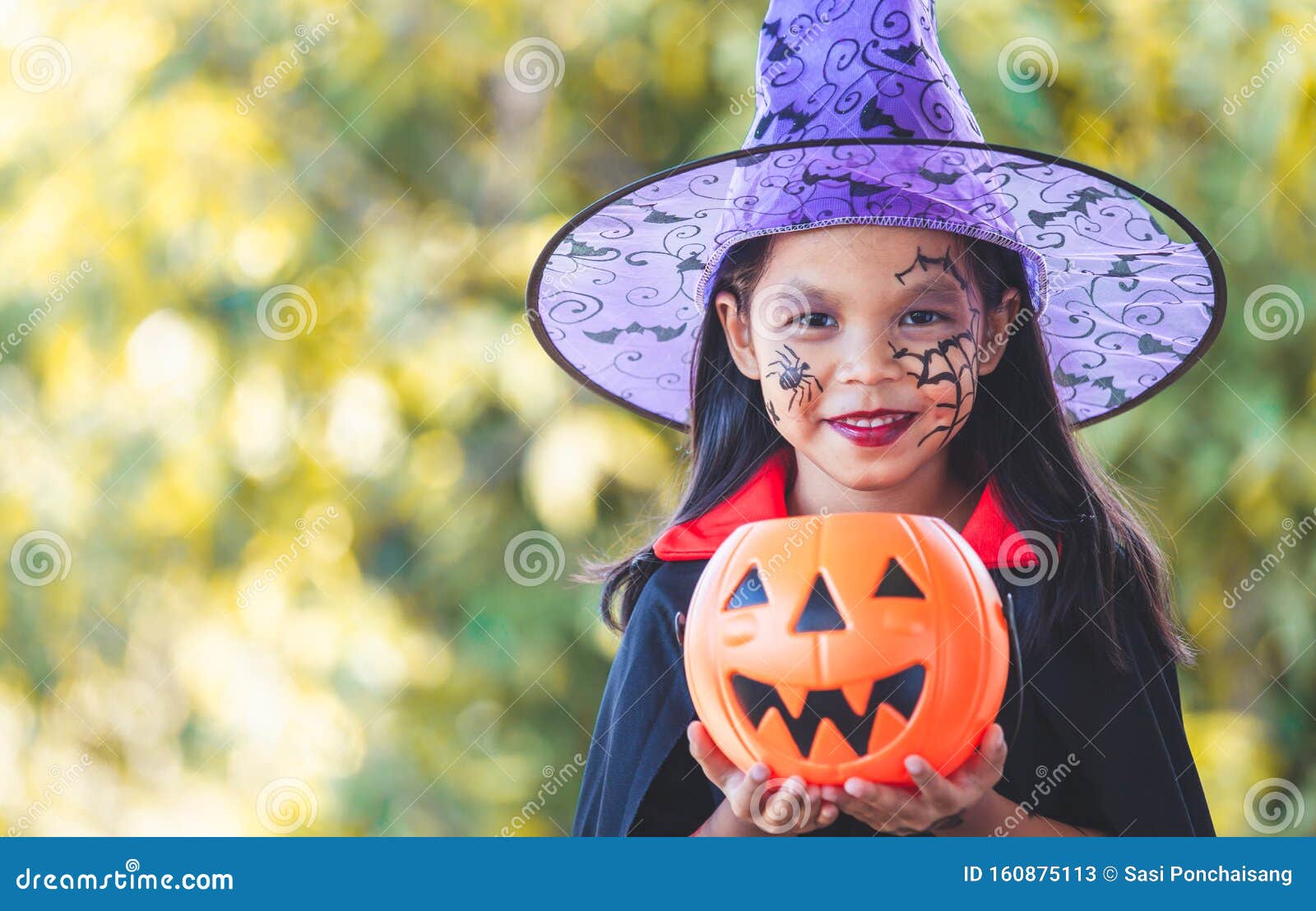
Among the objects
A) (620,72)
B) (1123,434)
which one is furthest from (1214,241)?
(620,72)

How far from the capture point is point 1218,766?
10.8ft

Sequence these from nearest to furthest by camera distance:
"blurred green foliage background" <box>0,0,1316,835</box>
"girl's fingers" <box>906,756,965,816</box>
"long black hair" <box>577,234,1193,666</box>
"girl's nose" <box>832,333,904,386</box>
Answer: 1. "girl's fingers" <box>906,756,965,816</box>
2. "girl's nose" <box>832,333,904,386</box>
3. "long black hair" <box>577,234,1193,666</box>
4. "blurred green foliage background" <box>0,0,1316,835</box>

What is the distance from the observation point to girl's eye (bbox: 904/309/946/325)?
178 cm

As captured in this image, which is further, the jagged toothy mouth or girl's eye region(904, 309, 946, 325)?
girl's eye region(904, 309, 946, 325)

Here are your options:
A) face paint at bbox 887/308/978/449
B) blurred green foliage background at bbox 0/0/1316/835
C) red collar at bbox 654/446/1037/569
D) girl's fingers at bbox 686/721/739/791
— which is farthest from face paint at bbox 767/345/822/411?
blurred green foliage background at bbox 0/0/1316/835

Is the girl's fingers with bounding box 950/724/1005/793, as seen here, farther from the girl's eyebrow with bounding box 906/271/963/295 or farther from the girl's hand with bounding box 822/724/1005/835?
the girl's eyebrow with bounding box 906/271/963/295

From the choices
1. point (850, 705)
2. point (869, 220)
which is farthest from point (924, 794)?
point (869, 220)

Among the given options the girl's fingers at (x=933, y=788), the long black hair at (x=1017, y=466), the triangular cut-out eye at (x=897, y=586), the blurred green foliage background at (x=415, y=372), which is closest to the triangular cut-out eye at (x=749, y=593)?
the triangular cut-out eye at (x=897, y=586)

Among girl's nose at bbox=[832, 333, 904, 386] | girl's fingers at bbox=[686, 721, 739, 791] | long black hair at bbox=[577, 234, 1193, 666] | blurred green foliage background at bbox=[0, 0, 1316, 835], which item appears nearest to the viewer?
girl's fingers at bbox=[686, 721, 739, 791]

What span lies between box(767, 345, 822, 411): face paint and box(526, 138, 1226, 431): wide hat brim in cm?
16

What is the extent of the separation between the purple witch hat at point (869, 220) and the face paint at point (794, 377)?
157 millimetres

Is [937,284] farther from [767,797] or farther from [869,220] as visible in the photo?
[767,797]

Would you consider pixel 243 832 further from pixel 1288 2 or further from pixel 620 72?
pixel 1288 2

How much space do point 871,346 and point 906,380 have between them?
2.3 inches
